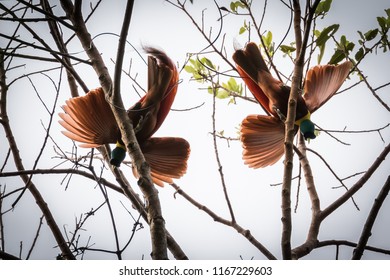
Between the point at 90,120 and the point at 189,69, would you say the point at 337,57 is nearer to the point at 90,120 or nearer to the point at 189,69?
the point at 189,69

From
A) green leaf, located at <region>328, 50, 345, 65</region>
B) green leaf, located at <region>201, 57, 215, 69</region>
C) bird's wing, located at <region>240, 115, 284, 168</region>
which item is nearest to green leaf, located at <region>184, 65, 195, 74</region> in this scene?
green leaf, located at <region>201, 57, 215, 69</region>

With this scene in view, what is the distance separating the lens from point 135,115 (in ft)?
4.36

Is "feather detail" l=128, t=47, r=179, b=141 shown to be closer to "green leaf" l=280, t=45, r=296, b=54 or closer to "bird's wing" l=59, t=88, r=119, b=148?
"bird's wing" l=59, t=88, r=119, b=148

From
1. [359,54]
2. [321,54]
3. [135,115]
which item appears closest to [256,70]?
[321,54]

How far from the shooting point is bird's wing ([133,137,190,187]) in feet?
4.89

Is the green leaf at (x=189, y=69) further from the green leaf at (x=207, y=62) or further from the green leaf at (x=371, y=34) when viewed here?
the green leaf at (x=371, y=34)

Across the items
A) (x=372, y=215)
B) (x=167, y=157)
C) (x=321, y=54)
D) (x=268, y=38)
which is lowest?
(x=372, y=215)

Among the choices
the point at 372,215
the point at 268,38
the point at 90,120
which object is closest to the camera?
the point at 372,215

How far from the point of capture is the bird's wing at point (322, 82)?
142cm

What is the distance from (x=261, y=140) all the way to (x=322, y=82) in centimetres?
30

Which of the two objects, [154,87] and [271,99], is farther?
[271,99]
